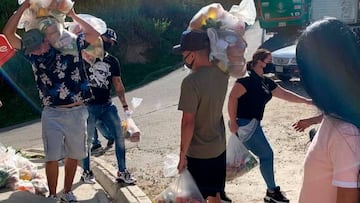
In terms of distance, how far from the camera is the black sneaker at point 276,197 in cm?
518

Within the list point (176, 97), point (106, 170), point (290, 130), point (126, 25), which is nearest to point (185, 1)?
point (126, 25)

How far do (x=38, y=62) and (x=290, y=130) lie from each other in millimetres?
4229

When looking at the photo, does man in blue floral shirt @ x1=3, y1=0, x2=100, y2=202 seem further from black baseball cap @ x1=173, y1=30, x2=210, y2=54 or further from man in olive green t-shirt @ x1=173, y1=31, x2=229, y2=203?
black baseball cap @ x1=173, y1=30, x2=210, y2=54

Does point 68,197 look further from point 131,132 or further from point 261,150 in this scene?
point 261,150

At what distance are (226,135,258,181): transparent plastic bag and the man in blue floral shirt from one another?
4.46 ft

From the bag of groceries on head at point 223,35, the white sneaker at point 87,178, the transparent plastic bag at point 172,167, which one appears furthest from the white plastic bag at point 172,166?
the white sneaker at point 87,178

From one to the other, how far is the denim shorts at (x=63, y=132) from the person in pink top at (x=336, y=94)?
328 cm

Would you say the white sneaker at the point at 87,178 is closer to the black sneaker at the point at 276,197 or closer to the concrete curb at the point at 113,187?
the concrete curb at the point at 113,187

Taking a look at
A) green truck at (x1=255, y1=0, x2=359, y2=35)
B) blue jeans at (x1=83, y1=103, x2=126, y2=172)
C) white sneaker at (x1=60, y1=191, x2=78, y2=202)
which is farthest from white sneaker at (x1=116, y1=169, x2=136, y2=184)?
green truck at (x1=255, y1=0, x2=359, y2=35)

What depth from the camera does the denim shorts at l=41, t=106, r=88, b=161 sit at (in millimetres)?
5090

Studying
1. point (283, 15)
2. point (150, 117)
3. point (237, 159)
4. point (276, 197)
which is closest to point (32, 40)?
point (237, 159)

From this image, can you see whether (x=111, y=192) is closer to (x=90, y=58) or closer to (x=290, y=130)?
(x=90, y=58)

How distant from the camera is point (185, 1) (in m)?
24.3

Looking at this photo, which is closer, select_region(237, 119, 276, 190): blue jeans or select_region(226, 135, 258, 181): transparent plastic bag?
select_region(226, 135, 258, 181): transparent plastic bag
